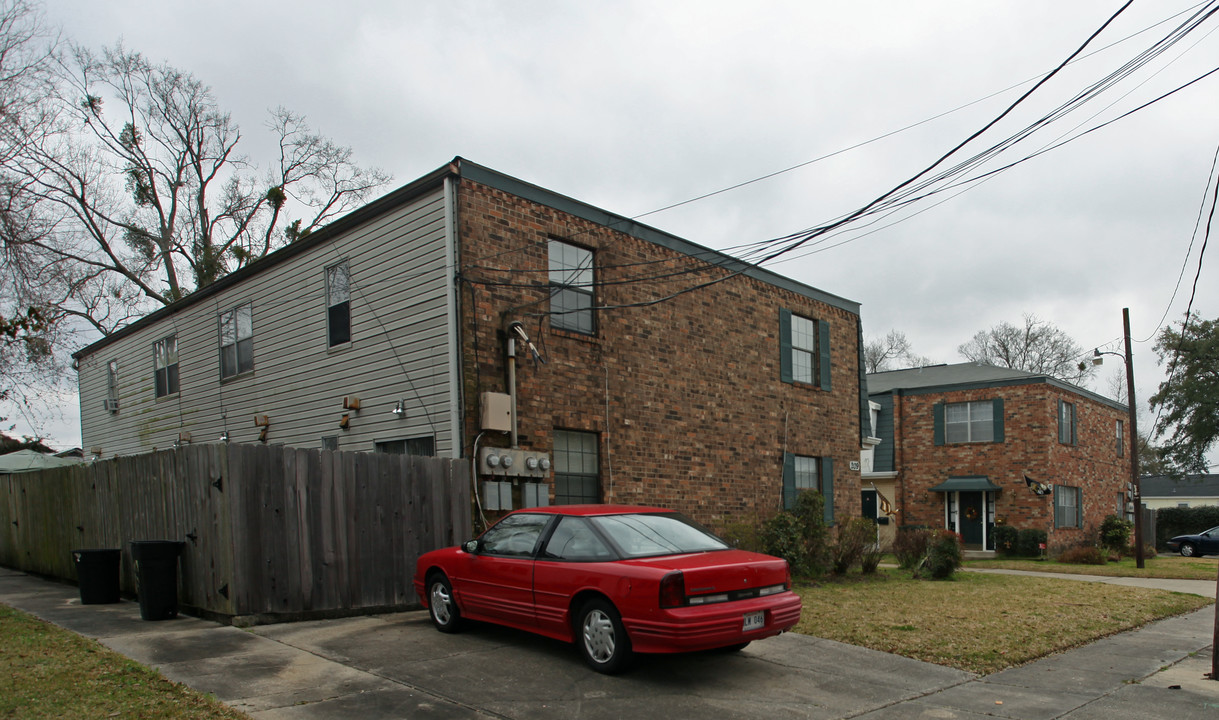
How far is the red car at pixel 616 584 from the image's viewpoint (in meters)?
6.59

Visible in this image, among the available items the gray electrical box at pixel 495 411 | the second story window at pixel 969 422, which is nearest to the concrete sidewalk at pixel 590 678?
the gray electrical box at pixel 495 411

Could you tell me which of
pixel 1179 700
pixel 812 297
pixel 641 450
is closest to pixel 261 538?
pixel 641 450

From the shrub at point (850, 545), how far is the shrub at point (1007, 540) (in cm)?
1374

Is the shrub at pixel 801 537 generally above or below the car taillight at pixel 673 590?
below

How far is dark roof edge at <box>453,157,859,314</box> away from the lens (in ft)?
39.2

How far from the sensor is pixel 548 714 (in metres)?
6.00

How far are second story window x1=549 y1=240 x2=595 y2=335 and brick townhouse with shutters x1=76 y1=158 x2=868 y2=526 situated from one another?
4 centimetres

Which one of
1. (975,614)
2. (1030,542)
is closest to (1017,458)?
(1030,542)

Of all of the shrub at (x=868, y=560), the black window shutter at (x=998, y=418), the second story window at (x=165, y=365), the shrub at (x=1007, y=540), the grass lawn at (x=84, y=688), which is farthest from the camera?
the black window shutter at (x=998, y=418)

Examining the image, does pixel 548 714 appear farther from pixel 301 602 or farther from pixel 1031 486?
pixel 1031 486

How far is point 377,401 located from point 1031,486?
→ 22249 millimetres

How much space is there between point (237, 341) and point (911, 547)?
13382 mm

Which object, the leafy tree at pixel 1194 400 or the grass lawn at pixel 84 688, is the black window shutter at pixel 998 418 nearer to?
the leafy tree at pixel 1194 400

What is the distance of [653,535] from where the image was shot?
25.2 ft
